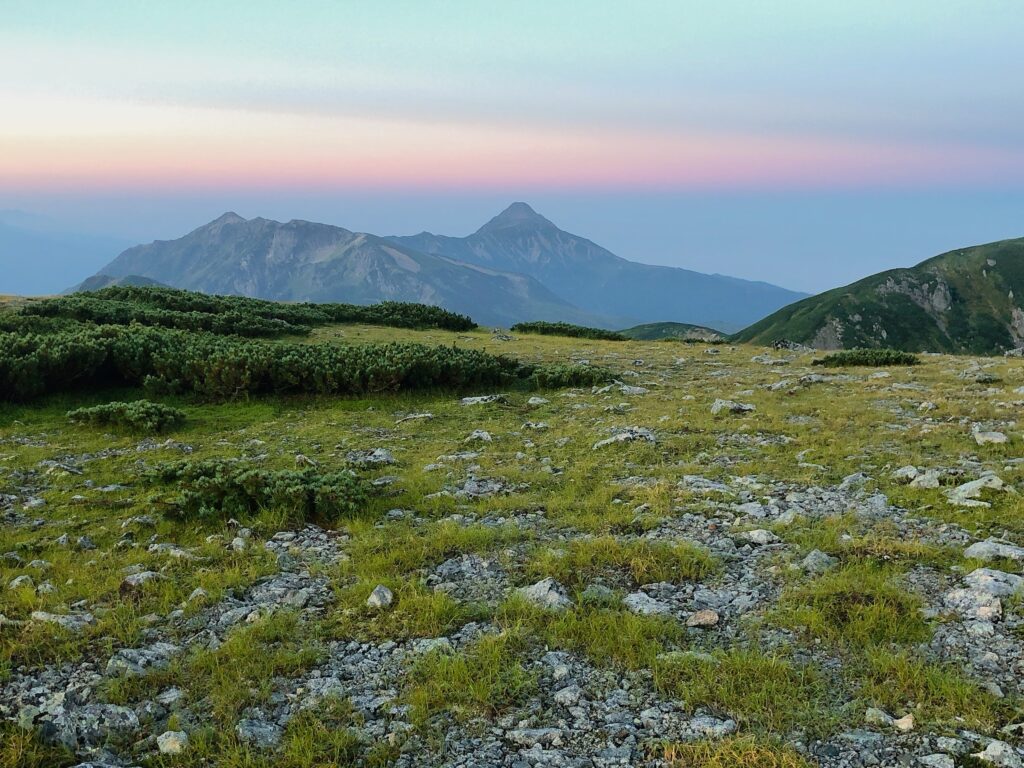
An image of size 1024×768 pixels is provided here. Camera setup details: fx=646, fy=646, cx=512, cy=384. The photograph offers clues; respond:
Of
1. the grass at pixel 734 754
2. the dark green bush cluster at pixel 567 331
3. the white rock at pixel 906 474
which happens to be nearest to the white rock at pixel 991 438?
the white rock at pixel 906 474

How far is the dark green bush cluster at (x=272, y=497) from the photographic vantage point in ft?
28.7

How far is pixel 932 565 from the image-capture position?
662 cm

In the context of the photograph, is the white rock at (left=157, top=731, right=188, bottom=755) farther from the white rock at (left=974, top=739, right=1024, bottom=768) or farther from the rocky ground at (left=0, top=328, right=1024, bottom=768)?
the white rock at (left=974, top=739, right=1024, bottom=768)

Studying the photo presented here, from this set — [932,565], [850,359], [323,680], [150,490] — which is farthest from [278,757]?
[850,359]

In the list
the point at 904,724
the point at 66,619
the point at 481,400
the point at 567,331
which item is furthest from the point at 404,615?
the point at 567,331

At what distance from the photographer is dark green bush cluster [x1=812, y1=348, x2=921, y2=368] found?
23047 millimetres

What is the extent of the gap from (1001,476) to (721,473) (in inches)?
146

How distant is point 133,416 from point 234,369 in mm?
3329

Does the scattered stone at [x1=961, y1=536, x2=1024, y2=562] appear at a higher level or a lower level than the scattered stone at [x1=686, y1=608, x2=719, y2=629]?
higher

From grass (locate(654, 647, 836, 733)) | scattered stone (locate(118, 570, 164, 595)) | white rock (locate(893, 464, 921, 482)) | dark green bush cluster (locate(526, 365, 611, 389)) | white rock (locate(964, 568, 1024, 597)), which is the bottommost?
scattered stone (locate(118, 570, 164, 595))

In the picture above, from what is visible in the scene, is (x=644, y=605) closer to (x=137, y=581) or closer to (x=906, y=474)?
(x=137, y=581)

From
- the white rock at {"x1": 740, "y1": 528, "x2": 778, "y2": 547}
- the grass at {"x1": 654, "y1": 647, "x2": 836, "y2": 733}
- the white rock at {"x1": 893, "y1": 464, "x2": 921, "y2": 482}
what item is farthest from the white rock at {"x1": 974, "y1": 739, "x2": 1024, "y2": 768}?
the white rock at {"x1": 893, "y1": 464, "x2": 921, "y2": 482}

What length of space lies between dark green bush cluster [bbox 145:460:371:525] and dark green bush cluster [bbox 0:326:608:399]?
8.24 metres

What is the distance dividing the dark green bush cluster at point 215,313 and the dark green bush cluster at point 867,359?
21.3 meters
